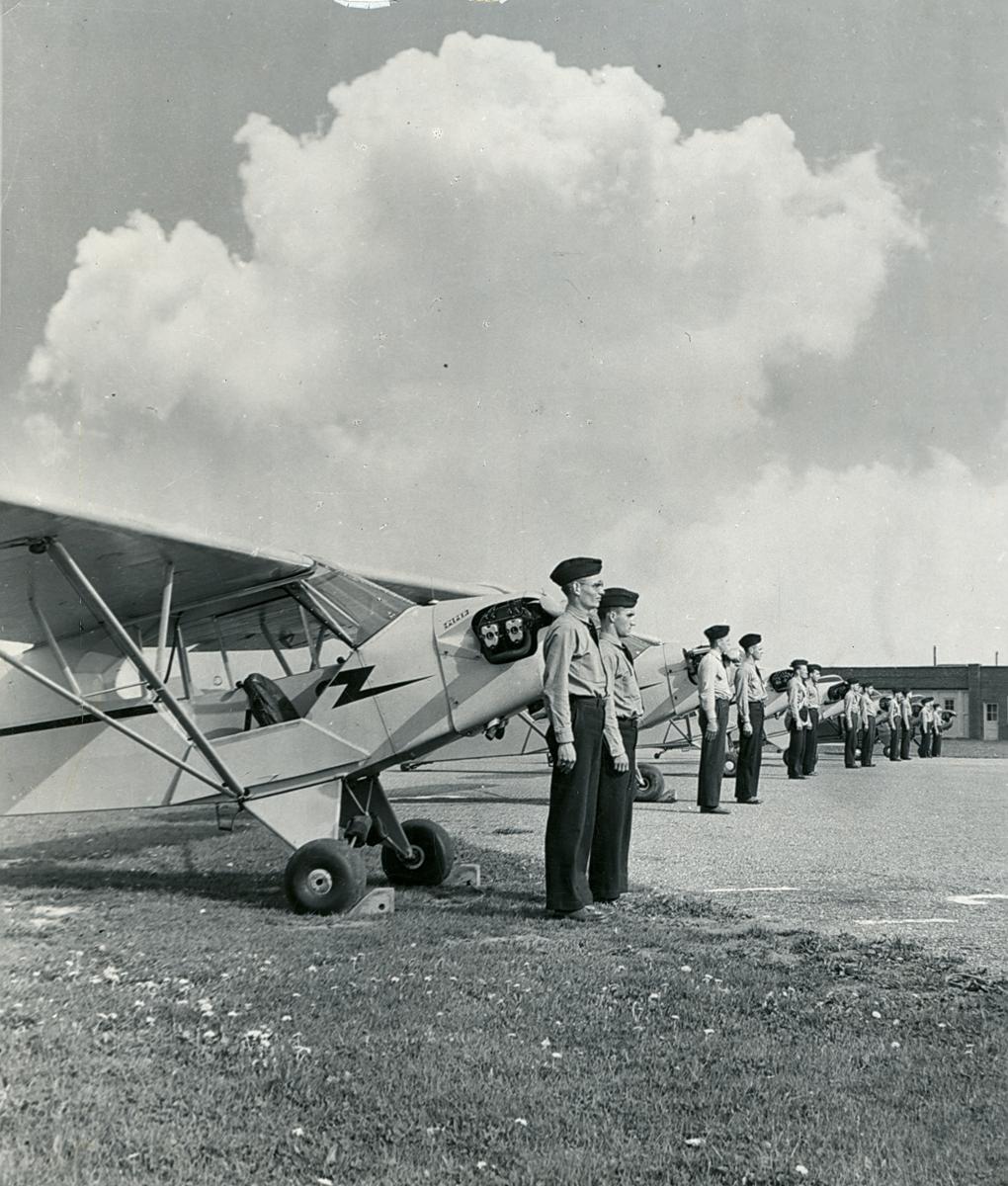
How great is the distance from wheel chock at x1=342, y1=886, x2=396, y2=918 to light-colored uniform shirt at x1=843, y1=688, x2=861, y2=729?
62.4ft

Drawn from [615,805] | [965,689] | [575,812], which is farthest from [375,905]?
[965,689]

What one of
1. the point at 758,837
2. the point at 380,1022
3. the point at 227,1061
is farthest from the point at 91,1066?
the point at 758,837

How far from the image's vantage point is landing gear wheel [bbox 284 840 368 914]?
20.3 ft

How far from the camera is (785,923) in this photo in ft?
18.8

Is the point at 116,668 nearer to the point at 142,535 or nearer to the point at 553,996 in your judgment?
the point at 142,535

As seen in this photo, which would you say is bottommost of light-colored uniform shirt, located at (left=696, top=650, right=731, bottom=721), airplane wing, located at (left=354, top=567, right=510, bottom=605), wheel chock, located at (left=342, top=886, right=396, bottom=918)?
wheel chock, located at (left=342, top=886, right=396, bottom=918)

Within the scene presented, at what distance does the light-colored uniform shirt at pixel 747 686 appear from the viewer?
14.5m

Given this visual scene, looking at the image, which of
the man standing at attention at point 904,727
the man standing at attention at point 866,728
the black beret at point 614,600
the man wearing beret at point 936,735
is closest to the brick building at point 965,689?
the man wearing beret at point 936,735

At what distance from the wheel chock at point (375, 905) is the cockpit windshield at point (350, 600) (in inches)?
70.9

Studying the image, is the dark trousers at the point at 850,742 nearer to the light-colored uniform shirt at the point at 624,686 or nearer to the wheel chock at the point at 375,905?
the light-colored uniform shirt at the point at 624,686

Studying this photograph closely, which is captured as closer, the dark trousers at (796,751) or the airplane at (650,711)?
the airplane at (650,711)

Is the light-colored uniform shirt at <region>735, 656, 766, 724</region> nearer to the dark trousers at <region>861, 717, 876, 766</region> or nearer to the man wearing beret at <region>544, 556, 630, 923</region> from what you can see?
the man wearing beret at <region>544, 556, 630, 923</region>

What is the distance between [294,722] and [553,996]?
3.40 m

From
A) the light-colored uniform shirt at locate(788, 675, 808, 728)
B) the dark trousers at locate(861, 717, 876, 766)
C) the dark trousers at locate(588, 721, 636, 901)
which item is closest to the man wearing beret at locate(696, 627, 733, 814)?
the light-colored uniform shirt at locate(788, 675, 808, 728)
